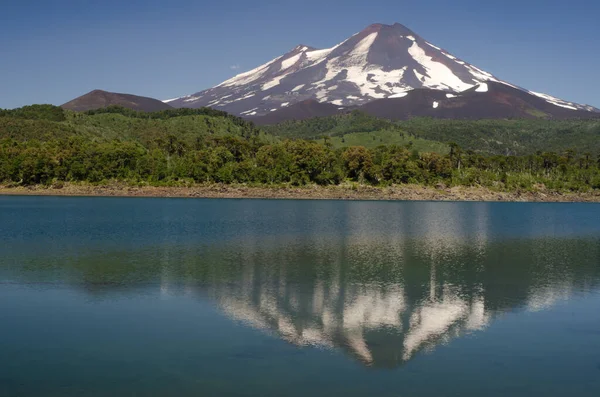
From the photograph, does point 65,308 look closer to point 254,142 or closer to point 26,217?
point 26,217

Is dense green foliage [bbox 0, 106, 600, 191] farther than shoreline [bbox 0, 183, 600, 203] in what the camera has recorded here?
Yes

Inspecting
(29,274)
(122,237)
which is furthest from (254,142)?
(29,274)

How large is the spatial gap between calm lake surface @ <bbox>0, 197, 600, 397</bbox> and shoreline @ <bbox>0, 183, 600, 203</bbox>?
89.7 m

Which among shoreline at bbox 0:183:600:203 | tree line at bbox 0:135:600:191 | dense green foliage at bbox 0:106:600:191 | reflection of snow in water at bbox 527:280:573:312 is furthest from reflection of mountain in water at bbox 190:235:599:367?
dense green foliage at bbox 0:106:600:191

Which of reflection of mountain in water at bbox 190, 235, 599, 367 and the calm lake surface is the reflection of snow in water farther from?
the calm lake surface

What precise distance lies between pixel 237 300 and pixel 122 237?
91.5ft

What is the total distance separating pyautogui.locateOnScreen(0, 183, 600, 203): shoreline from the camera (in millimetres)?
137875

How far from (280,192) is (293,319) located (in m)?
120

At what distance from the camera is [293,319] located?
2492cm

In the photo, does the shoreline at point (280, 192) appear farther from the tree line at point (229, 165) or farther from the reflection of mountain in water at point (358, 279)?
the reflection of mountain in water at point (358, 279)

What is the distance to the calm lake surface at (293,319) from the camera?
59.7 feet

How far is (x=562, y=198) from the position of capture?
16875 cm

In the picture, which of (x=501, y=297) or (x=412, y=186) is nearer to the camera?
(x=501, y=297)

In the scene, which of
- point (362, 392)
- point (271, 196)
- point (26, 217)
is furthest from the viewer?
point (271, 196)
